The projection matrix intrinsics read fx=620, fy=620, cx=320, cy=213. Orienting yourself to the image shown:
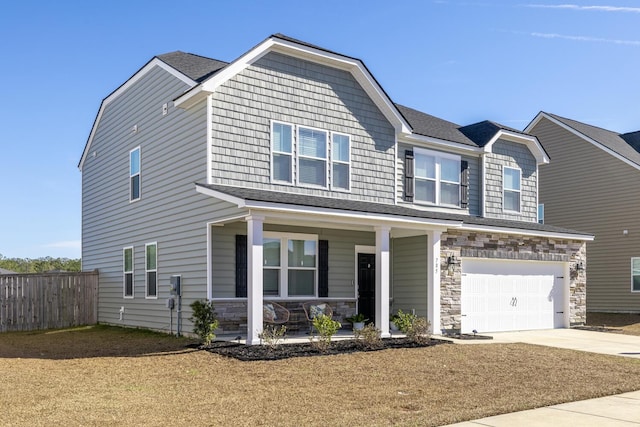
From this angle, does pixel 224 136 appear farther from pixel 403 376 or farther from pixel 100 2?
pixel 403 376

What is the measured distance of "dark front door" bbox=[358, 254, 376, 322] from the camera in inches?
667

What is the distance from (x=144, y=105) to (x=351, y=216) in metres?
7.41

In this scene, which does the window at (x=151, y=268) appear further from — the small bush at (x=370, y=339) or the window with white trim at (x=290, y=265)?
the small bush at (x=370, y=339)

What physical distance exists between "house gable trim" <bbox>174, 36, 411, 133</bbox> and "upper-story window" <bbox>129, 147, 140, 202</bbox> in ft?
11.4

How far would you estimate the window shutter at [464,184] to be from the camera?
18.5 meters

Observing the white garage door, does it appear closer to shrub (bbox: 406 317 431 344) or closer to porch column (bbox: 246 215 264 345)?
shrub (bbox: 406 317 431 344)

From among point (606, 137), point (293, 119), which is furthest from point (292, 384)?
point (606, 137)

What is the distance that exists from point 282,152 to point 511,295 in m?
8.11

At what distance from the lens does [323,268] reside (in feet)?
52.4

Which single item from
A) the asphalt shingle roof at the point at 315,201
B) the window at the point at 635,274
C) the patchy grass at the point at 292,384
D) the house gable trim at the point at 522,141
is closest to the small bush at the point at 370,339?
the patchy grass at the point at 292,384

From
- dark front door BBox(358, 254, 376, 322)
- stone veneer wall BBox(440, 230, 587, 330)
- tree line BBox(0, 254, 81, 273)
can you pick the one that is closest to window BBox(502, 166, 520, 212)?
stone veneer wall BBox(440, 230, 587, 330)

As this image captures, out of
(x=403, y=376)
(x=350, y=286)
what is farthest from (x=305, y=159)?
(x=403, y=376)

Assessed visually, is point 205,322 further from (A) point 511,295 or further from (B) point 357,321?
(A) point 511,295

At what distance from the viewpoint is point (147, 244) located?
16781 millimetres
